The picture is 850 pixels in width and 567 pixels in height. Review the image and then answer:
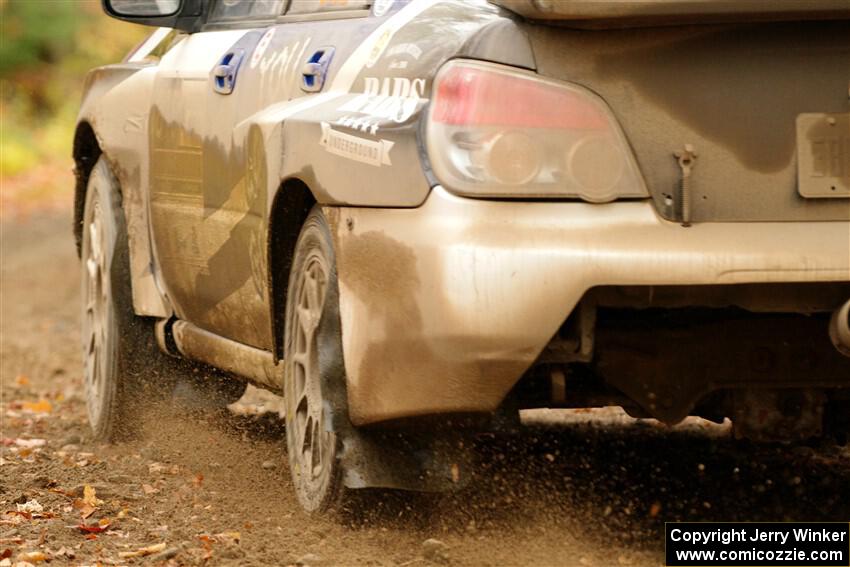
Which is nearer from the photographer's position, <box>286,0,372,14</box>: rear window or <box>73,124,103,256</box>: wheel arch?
<box>286,0,372,14</box>: rear window

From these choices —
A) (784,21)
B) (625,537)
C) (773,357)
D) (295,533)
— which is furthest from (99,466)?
(784,21)

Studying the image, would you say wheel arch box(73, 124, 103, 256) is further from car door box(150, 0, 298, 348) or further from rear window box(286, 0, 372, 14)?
rear window box(286, 0, 372, 14)

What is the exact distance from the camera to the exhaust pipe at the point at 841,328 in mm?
3977

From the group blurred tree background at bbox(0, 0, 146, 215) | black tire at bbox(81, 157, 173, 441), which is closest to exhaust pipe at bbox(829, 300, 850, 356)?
black tire at bbox(81, 157, 173, 441)

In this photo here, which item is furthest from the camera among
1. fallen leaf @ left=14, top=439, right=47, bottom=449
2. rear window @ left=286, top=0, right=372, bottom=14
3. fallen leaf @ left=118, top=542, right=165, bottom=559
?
fallen leaf @ left=14, top=439, right=47, bottom=449

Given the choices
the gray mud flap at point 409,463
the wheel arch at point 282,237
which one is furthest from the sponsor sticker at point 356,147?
the gray mud flap at point 409,463

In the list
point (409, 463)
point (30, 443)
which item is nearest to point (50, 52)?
point (30, 443)

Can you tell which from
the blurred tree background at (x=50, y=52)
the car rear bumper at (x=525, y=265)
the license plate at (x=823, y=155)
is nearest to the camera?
the car rear bumper at (x=525, y=265)

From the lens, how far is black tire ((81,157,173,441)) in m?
6.61

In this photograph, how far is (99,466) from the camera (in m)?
6.10

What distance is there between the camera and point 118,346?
661 cm

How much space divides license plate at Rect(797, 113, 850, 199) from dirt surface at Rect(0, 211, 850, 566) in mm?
1049

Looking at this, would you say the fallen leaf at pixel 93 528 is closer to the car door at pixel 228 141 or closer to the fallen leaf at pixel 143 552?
the fallen leaf at pixel 143 552

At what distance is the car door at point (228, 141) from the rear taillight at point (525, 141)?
2.53ft
